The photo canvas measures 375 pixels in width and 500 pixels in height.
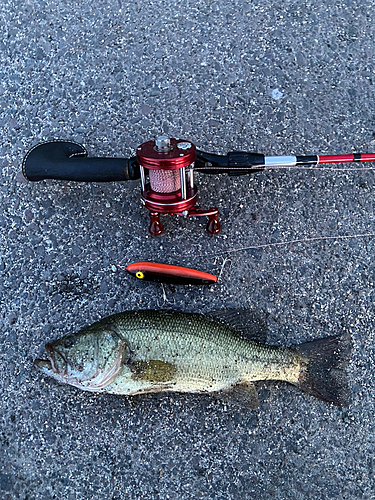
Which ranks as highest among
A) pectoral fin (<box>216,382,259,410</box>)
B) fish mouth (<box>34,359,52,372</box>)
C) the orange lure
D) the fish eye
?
the orange lure

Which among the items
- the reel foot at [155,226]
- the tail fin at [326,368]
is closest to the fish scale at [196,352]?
the tail fin at [326,368]

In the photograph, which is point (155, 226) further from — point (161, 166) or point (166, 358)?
point (166, 358)

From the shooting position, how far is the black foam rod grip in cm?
191

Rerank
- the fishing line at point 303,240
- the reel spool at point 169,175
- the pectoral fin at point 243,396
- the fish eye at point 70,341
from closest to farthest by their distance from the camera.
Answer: the reel spool at point 169,175, the fish eye at point 70,341, the pectoral fin at point 243,396, the fishing line at point 303,240

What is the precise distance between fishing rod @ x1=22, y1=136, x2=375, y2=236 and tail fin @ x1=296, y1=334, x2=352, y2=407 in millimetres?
921

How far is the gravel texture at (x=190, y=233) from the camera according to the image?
2123 millimetres

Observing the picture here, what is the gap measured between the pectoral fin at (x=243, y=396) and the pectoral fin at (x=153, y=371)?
0.32 m

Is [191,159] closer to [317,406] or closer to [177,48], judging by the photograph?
[177,48]

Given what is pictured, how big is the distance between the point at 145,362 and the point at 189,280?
0.48 m

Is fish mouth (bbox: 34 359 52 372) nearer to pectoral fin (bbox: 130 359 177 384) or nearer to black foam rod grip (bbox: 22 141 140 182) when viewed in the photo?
pectoral fin (bbox: 130 359 177 384)

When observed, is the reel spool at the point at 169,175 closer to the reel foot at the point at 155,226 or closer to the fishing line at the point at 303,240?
the reel foot at the point at 155,226

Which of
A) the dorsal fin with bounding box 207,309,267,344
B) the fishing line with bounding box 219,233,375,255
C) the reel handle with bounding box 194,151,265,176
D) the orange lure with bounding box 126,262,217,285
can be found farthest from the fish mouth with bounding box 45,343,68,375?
the reel handle with bounding box 194,151,265,176

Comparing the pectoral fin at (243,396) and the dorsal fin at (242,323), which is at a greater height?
the dorsal fin at (242,323)

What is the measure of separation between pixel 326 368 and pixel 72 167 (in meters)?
1.71
